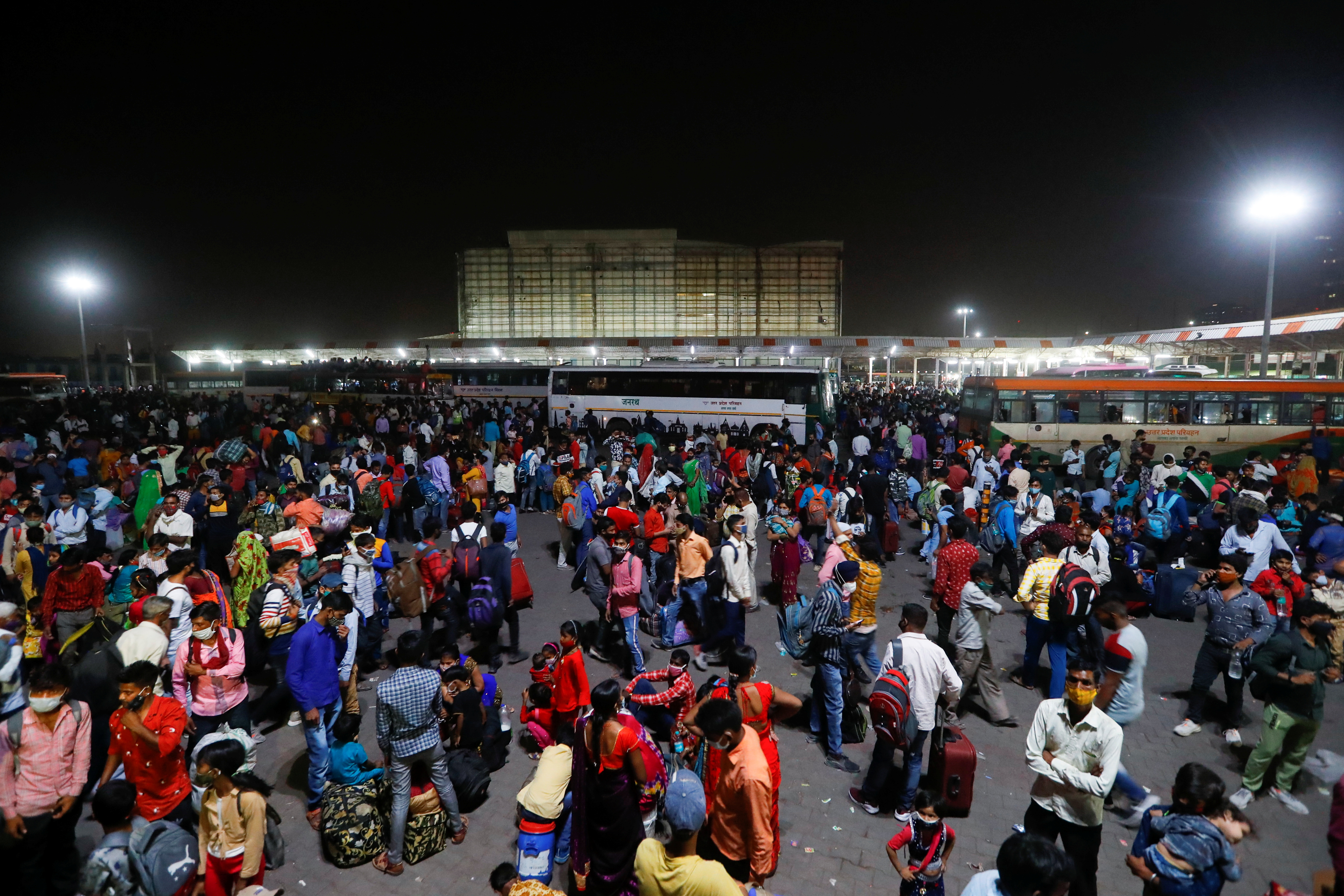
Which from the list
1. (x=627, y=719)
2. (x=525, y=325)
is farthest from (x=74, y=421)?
(x=525, y=325)

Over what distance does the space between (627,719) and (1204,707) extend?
5178 millimetres

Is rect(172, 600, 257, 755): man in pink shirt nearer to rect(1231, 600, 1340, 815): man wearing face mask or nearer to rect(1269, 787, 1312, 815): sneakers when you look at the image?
rect(1231, 600, 1340, 815): man wearing face mask

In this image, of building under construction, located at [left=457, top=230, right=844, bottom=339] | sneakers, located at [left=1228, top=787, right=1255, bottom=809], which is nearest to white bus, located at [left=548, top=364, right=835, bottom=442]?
sneakers, located at [left=1228, top=787, right=1255, bottom=809]

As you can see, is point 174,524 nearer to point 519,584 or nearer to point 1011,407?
point 519,584

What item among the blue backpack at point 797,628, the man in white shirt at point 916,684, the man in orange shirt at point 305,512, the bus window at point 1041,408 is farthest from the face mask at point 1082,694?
the bus window at point 1041,408

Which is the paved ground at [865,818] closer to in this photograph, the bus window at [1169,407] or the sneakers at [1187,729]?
the sneakers at [1187,729]

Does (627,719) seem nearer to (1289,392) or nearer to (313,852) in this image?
(313,852)

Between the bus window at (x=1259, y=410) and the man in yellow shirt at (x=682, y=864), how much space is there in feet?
58.2

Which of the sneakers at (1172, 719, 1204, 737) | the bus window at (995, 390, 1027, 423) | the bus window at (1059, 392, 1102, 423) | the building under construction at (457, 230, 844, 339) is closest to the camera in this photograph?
the sneakers at (1172, 719, 1204, 737)

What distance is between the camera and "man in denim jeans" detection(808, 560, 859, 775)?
15.0 feet

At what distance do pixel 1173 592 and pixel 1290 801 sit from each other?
3891mm

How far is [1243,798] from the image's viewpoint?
13.9 feet

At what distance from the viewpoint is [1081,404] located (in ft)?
50.1

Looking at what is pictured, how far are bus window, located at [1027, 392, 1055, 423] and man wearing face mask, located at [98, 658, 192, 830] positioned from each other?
16.7 metres
